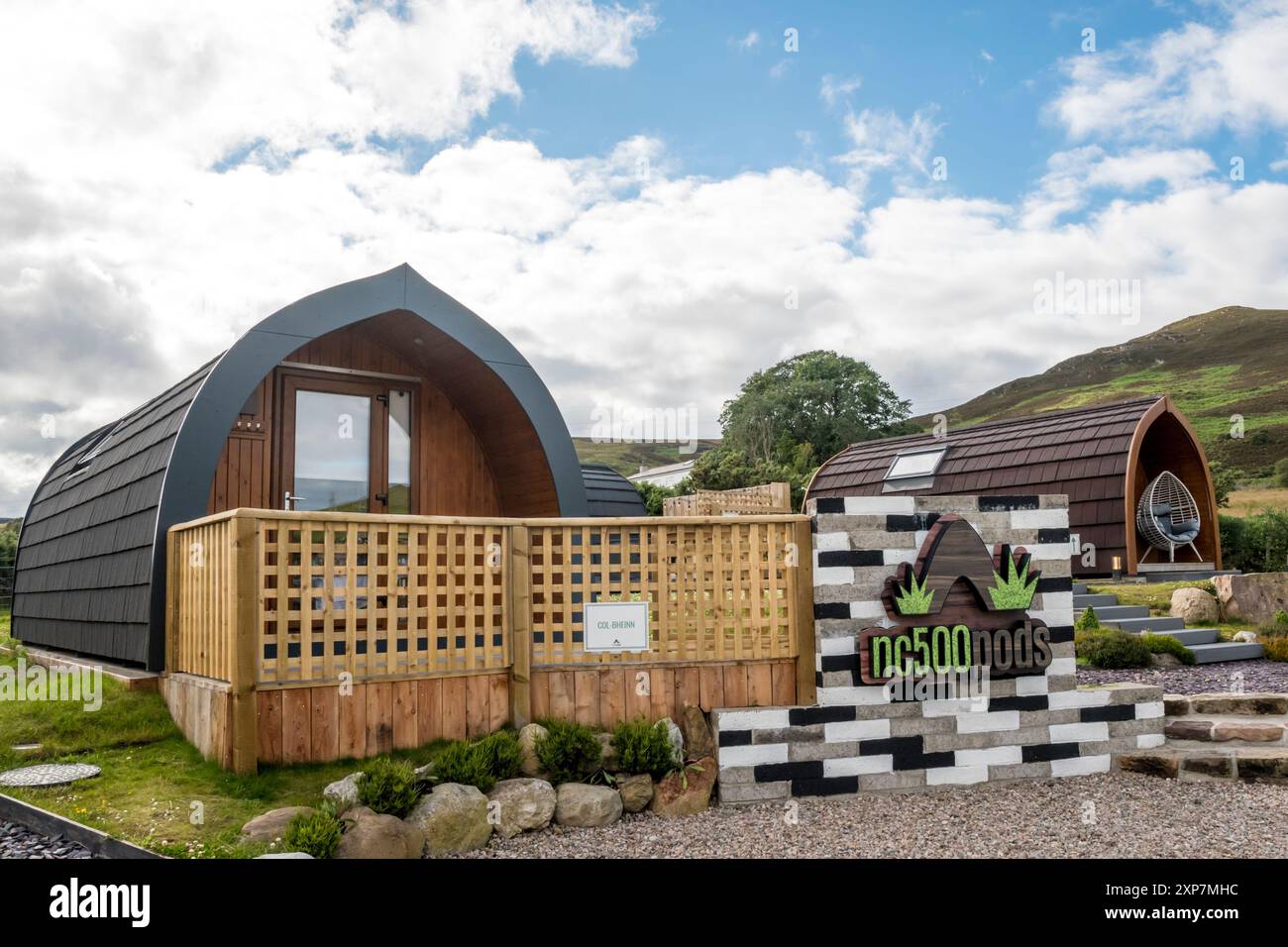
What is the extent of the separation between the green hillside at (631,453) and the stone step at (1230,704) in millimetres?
67437

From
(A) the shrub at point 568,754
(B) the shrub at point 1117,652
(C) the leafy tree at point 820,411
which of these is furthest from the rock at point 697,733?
(C) the leafy tree at point 820,411

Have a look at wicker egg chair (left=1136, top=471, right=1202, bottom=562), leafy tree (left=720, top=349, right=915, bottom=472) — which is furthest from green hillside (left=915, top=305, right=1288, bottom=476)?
wicker egg chair (left=1136, top=471, right=1202, bottom=562)

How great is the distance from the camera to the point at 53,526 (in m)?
11.8

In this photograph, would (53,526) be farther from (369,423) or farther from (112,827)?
(112,827)

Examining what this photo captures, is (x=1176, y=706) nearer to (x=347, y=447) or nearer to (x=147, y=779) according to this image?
(x=147, y=779)

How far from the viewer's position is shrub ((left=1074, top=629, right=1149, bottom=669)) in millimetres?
9719

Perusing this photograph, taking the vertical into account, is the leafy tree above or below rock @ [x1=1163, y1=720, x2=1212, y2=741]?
above

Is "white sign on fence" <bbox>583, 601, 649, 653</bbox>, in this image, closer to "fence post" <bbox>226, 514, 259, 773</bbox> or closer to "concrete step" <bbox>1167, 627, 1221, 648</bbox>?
"fence post" <bbox>226, 514, 259, 773</bbox>

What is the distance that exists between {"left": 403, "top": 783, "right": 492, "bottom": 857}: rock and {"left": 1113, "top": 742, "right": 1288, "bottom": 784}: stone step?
502 centimetres

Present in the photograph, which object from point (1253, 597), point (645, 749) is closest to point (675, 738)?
point (645, 749)

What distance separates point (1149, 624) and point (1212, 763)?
473 centimetres

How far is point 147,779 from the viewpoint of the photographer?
5.60 m

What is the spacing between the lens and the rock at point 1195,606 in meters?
11.8
